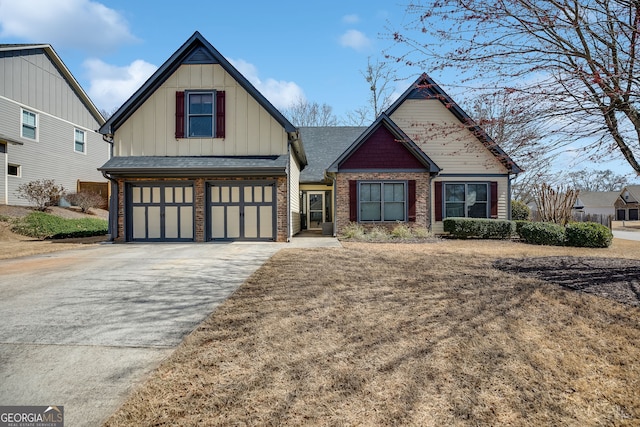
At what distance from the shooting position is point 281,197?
12930 millimetres

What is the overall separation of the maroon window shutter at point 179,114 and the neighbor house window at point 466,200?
1183 centimetres

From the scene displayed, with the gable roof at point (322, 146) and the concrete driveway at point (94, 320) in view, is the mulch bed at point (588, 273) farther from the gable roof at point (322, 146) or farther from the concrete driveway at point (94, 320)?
the gable roof at point (322, 146)

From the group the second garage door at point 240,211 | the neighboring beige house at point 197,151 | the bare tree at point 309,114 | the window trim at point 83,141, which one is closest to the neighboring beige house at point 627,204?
the bare tree at point 309,114

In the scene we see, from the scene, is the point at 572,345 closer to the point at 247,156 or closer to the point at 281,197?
the point at 281,197

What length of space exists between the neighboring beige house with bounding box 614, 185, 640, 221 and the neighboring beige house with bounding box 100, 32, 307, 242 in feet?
206

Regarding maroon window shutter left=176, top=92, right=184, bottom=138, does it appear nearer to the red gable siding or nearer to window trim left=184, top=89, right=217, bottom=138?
window trim left=184, top=89, right=217, bottom=138

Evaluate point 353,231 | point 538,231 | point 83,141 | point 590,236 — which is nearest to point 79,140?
point 83,141

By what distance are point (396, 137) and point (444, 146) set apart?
9.65 ft

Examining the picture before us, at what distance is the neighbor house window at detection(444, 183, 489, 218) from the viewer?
53.3ft

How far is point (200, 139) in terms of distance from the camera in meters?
13.1

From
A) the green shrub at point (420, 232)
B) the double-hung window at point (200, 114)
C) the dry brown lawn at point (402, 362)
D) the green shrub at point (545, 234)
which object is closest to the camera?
the dry brown lawn at point (402, 362)

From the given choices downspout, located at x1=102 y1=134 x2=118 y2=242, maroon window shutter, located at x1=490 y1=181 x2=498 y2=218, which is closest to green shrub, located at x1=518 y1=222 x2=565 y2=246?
maroon window shutter, located at x1=490 y1=181 x2=498 y2=218

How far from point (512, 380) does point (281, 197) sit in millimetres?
10671

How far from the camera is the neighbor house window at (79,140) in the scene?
2336 cm
